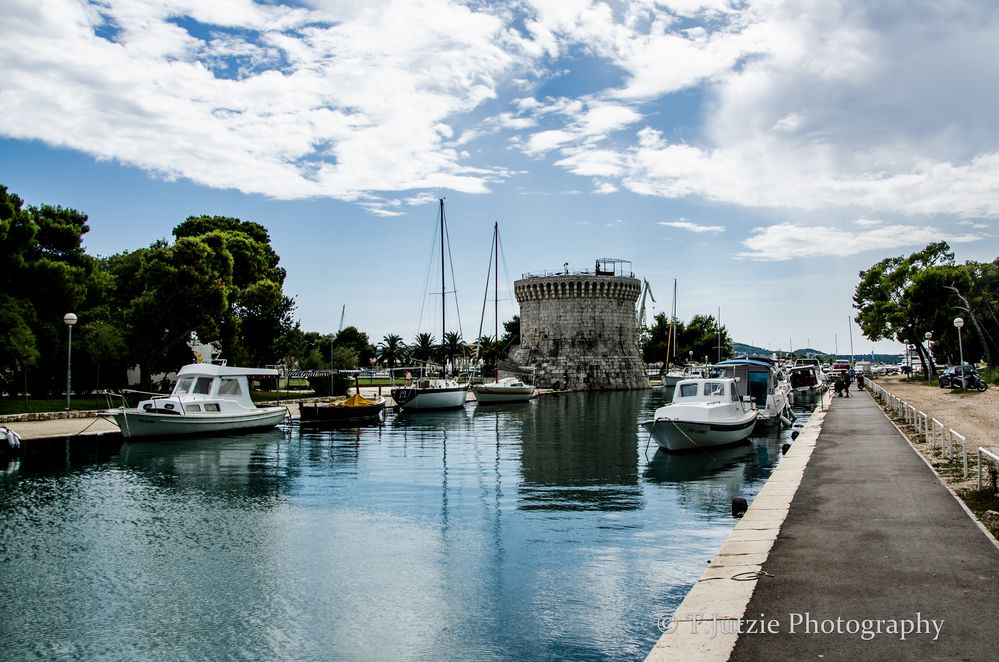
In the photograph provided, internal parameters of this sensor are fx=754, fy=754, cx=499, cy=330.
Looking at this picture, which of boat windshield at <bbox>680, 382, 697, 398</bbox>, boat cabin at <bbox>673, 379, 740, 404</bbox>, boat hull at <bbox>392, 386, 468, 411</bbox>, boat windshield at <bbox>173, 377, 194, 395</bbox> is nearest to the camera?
boat cabin at <bbox>673, 379, 740, 404</bbox>

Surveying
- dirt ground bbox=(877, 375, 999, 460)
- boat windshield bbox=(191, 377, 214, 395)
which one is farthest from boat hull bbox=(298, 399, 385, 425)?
dirt ground bbox=(877, 375, 999, 460)

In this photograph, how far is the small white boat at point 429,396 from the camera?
150 ft

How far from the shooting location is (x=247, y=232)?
57438mm

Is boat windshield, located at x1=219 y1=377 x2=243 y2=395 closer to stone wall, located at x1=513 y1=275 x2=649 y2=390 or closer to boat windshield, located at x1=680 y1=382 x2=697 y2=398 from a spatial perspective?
boat windshield, located at x1=680 y1=382 x2=697 y2=398

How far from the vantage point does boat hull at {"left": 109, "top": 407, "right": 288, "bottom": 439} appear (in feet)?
95.1

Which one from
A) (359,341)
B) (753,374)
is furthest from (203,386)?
(359,341)

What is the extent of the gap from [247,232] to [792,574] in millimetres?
55124

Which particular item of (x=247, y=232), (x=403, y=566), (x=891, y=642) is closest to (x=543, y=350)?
(x=247, y=232)

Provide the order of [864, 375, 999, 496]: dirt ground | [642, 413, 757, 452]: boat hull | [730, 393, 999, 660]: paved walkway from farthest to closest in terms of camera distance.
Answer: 1. [642, 413, 757, 452]: boat hull
2. [864, 375, 999, 496]: dirt ground
3. [730, 393, 999, 660]: paved walkway

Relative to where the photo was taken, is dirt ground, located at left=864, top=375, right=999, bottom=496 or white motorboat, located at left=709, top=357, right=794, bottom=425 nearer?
dirt ground, located at left=864, top=375, right=999, bottom=496

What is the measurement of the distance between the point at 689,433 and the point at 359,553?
1381cm

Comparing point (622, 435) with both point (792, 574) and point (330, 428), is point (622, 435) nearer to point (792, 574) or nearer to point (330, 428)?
point (330, 428)

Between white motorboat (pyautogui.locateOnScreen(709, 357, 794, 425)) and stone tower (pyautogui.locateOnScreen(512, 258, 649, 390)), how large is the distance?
150 feet

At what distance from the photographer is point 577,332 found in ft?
264
